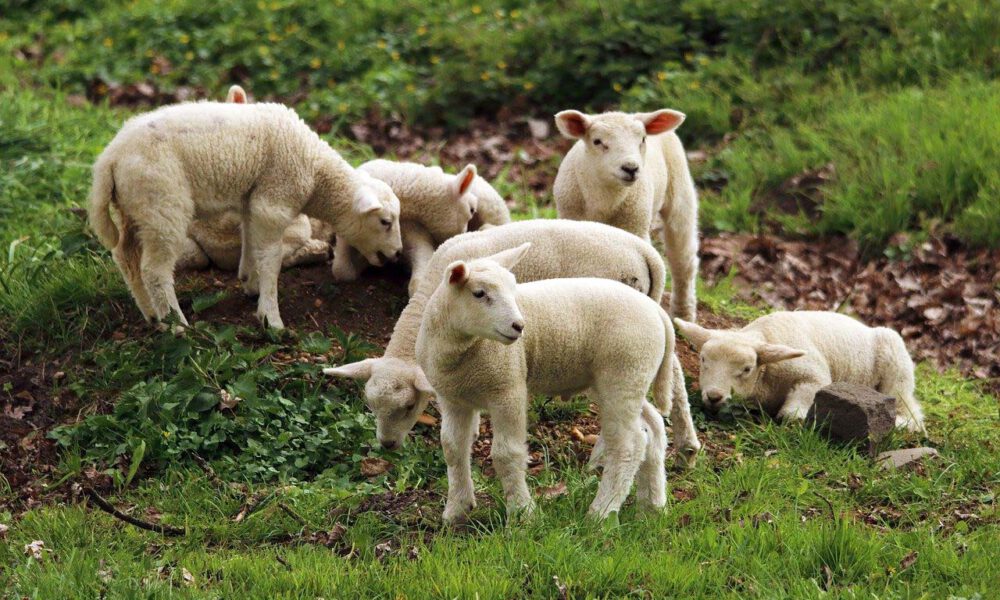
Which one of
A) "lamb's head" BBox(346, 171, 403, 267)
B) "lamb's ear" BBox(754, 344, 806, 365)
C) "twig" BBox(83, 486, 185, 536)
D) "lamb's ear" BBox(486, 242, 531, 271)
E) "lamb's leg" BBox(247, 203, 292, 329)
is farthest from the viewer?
"lamb's head" BBox(346, 171, 403, 267)

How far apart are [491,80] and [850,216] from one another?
4.12 meters

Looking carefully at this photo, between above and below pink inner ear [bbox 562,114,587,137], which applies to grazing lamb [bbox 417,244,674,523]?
below

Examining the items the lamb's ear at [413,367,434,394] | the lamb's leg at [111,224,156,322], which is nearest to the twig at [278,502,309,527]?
the lamb's ear at [413,367,434,394]

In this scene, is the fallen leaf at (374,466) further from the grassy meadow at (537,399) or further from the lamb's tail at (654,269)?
the lamb's tail at (654,269)

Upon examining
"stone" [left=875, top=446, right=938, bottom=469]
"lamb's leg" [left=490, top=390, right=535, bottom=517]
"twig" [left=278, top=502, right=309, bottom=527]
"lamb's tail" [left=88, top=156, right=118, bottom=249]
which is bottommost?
"stone" [left=875, top=446, right=938, bottom=469]

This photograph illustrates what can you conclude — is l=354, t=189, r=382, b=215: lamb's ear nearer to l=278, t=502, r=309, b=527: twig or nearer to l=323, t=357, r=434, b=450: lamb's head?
l=323, t=357, r=434, b=450: lamb's head

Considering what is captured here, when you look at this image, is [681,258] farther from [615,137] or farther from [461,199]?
[461,199]

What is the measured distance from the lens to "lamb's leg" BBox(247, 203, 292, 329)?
7.13 meters

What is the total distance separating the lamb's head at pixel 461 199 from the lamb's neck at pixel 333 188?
1.94ft

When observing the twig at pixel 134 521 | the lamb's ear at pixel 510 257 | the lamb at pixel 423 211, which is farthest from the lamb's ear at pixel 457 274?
the lamb at pixel 423 211

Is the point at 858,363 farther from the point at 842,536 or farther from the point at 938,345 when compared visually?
the point at 842,536

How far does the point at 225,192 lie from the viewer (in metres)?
6.98

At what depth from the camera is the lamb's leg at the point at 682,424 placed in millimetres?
6461

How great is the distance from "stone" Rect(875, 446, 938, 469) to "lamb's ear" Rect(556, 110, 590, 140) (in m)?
2.40
